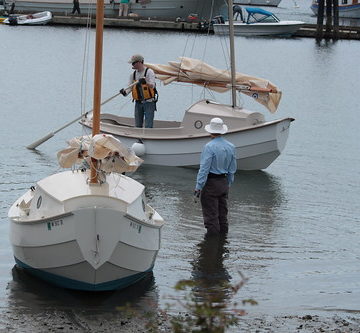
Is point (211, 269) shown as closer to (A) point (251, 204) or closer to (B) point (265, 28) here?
(A) point (251, 204)

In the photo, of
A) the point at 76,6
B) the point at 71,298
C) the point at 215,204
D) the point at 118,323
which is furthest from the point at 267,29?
the point at 118,323

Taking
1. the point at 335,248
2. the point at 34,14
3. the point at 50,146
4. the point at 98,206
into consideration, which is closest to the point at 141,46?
the point at 34,14

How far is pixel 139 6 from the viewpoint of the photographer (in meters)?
78.0

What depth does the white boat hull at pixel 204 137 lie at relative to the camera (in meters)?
20.7

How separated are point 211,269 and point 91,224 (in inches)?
117

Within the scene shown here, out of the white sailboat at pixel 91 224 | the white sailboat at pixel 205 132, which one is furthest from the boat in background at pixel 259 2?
the white sailboat at pixel 91 224

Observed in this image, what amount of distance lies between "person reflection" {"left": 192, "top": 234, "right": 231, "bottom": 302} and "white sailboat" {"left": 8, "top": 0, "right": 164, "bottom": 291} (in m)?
0.76

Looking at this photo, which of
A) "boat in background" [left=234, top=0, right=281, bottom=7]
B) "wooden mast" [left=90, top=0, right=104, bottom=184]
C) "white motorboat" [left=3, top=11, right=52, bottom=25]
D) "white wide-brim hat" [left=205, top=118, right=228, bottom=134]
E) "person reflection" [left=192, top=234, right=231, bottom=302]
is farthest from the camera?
"boat in background" [left=234, top=0, right=281, bottom=7]

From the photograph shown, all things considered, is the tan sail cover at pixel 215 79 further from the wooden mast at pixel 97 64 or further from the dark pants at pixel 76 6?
the dark pants at pixel 76 6

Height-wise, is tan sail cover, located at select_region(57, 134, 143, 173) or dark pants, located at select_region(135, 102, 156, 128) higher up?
tan sail cover, located at select_region(57, 134, 143, 173)

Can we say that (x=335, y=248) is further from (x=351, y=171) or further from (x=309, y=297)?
(x=351, y=171)

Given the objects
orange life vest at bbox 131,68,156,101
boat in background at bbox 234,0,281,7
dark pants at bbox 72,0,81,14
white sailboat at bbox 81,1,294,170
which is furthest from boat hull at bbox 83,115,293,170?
boat in background at bbox 234,0,281,7

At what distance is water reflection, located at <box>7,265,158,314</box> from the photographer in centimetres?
1141

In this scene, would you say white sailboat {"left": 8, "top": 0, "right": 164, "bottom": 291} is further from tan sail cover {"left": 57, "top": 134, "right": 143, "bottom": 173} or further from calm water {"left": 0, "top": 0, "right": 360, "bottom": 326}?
calm water {"left": 0, "top": 0, "right": 360, "bottom": 326}
